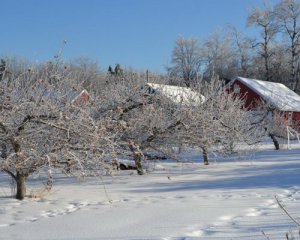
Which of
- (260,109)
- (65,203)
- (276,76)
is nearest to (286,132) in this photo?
(260,109)

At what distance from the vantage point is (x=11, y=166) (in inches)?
348

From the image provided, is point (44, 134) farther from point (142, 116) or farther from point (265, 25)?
point (265, 25)

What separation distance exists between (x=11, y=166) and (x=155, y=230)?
370 cm

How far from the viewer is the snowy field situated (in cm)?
618

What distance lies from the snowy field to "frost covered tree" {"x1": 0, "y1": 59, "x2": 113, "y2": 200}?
0.68 meters

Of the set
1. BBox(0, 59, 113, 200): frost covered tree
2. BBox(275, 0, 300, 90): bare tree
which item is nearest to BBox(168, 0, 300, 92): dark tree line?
BBox(275, 0, 300, 90): bare tree

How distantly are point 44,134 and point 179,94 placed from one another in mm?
6797

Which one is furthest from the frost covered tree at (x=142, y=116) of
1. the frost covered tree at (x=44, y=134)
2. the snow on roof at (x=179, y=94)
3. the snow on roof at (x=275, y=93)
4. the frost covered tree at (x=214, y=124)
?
the snow on roof at (x=275, y=93)

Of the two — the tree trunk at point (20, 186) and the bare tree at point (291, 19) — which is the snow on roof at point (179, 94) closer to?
the tree trunk at point (20, 186)

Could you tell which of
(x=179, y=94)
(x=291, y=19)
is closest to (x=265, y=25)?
(x=291, y=19)

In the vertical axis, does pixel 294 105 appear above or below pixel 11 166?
above

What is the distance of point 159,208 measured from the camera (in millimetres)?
8047

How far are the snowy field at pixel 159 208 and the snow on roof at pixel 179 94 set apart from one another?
2662 mm

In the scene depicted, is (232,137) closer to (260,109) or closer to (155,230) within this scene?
(155,230)
